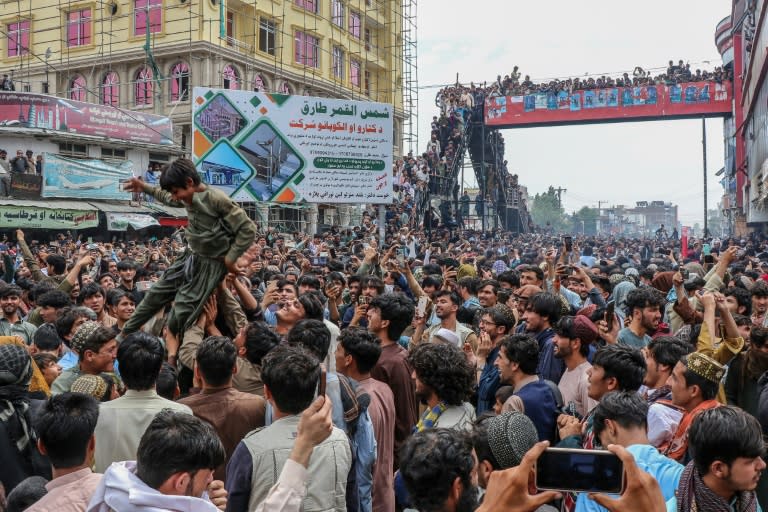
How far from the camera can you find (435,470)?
81.1 inches

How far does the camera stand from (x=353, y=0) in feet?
114

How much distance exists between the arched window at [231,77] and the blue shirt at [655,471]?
86.7 feet

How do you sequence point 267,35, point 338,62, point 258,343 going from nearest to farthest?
point 258,343
point 267,35
point 338,62

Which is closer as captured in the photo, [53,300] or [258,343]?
[258,343]

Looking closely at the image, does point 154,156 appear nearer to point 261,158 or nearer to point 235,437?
point 261,158

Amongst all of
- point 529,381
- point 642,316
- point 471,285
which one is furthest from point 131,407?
point 471,285

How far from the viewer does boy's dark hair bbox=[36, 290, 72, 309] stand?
234 inches

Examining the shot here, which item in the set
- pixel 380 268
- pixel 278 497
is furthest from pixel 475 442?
pixel 380 268

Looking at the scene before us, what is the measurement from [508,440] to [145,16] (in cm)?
2905

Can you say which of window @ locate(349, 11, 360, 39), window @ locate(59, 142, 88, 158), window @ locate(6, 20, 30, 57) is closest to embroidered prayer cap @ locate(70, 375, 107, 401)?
window @ locate(59, 142, 88, 158)

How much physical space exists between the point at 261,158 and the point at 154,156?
32.9ft

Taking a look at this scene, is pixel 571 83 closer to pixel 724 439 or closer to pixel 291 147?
pixel 291 147

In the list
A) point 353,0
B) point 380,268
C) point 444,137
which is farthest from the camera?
point 353,0

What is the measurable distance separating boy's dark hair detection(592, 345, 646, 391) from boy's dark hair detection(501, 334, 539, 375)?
44 centimetres
